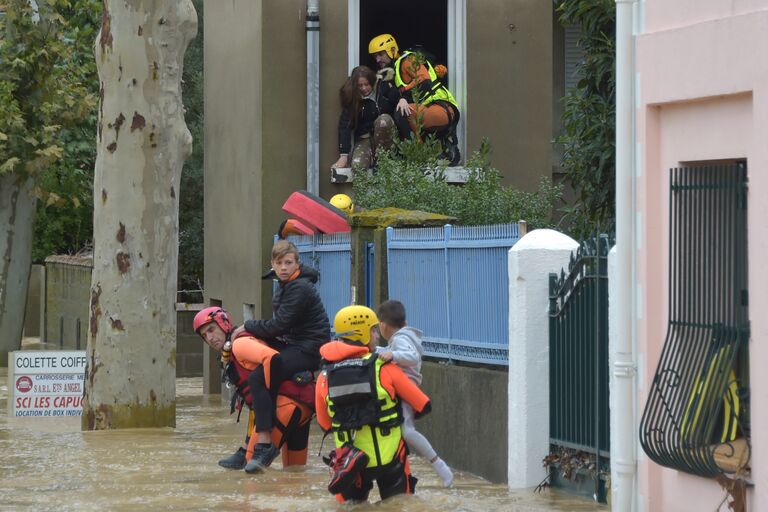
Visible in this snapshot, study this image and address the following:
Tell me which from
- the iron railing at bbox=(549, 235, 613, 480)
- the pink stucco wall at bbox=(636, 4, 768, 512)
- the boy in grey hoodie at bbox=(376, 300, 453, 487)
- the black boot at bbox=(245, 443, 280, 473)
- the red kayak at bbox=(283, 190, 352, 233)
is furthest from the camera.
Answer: the red kayak at bbox=(283, 190, 352, 233)

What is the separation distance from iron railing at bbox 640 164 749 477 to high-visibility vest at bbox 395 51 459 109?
958 cm

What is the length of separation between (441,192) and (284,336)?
468cm

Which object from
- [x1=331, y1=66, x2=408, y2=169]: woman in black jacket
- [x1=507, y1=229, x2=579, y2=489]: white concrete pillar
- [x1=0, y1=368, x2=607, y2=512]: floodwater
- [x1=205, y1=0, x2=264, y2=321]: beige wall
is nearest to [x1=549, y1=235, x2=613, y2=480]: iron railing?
[x1=507, y1=229, x2=579, y2=489]: white concrete pillar

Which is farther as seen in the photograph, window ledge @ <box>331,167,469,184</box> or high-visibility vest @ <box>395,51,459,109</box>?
high-visibility vest @ <box>395,51,459,109</box>

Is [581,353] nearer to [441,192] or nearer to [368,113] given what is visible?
[441,192]

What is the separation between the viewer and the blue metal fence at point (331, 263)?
15.7m

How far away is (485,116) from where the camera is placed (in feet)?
62.7

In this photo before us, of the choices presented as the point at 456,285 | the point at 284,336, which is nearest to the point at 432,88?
the point at 456,285

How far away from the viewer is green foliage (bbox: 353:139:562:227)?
16.2m

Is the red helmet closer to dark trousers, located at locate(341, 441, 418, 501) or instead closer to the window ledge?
dark trousers, located at locate(341, 441, 418, 501)

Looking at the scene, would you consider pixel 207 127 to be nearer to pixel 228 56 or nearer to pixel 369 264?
pixel 228 56

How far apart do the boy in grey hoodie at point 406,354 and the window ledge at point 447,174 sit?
7.90m

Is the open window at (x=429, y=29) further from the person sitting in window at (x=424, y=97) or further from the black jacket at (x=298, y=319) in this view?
the black jacket at (x=298, y=319)

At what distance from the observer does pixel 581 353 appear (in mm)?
10453
